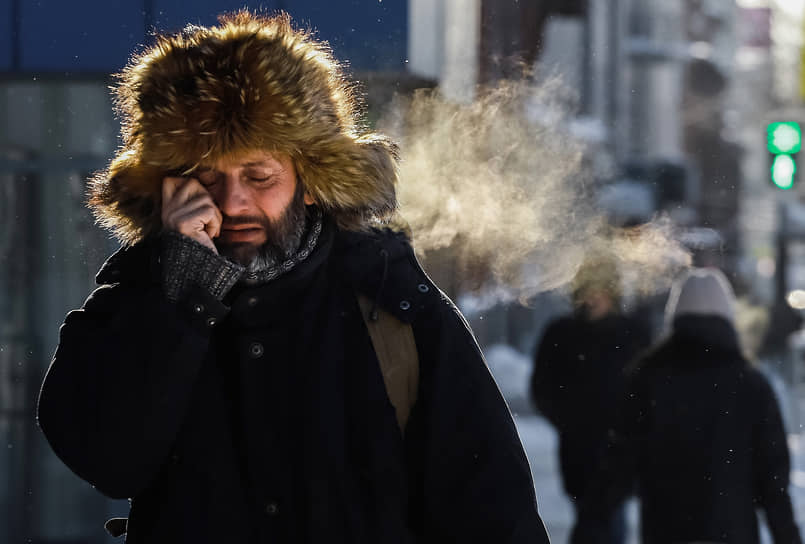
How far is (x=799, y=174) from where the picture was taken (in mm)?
6402

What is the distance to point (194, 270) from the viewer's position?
2.19 meters

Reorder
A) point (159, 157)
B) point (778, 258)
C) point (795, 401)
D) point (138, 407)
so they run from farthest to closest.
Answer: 1. point (778, 258)
2. point (795, 401)
3. point (159, 157)
4. point (138, 407)

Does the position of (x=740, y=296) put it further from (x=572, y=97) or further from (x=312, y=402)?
(x=312, y=402)

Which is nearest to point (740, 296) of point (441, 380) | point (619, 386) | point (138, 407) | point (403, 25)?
point (619, 386)

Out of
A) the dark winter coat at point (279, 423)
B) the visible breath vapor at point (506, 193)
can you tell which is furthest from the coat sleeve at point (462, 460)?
the visible breath vapor at point (506, 193)

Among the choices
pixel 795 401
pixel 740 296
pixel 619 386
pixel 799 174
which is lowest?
pixel 795 401

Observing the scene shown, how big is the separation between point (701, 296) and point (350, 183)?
224 centimetres

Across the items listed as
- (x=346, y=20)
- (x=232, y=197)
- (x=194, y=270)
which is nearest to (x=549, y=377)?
(x=346, y=20)

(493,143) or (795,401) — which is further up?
(493,143)

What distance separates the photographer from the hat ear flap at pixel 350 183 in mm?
2381

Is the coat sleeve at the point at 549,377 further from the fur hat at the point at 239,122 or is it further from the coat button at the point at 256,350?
the coat button at the point at 256,350

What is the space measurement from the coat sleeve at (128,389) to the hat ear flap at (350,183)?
0.37 meters

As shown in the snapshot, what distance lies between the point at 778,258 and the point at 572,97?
19.5 ft

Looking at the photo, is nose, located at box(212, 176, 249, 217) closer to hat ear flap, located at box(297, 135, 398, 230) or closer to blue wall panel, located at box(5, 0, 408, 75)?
hat ear flap, located at box(297, 135, 398, 230)
